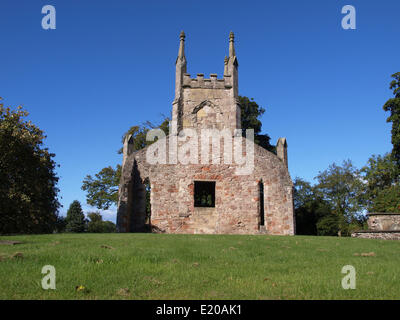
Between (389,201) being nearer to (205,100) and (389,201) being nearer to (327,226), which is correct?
Result: (327,226)

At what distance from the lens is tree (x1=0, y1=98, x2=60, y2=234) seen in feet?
68.0

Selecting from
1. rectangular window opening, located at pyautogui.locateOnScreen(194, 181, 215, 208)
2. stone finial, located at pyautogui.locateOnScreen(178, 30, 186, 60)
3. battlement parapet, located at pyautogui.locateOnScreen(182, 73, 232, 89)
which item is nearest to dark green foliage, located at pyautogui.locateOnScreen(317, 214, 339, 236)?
rectangular window opening, located at pyautogui.locateOnScreen(194, 181, 215, 208)

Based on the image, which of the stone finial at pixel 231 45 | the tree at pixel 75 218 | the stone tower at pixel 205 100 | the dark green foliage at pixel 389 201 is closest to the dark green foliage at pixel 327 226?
the dark green foliage at pixel 389 201

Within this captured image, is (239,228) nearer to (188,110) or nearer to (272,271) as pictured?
(188,110)

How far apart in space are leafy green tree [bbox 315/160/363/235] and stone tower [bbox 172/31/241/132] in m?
23.4

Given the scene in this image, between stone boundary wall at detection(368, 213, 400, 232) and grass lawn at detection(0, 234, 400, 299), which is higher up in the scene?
stone boundary wall at detection(368, 213, 400, 232)

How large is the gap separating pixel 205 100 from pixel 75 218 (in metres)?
29.8

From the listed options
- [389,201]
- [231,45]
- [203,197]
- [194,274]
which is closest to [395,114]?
[389,201]

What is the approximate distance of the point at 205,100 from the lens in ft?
75.6

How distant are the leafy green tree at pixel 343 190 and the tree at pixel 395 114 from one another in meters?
15.6

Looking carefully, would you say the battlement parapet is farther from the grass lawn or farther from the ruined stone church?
the grass lawn

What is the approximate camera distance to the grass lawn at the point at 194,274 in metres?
4.90

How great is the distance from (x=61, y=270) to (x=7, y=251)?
96.2 inches
